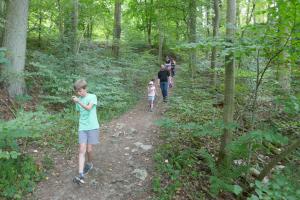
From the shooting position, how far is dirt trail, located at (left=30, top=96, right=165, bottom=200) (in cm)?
504

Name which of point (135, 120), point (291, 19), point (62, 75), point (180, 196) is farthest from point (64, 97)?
point (291, 19)

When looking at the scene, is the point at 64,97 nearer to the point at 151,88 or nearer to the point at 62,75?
the point at 62,75

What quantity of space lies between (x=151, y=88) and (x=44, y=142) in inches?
197

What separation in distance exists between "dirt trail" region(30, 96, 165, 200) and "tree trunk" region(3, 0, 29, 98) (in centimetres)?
352

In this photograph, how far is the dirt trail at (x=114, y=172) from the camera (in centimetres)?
504

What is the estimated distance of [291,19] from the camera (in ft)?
13.6

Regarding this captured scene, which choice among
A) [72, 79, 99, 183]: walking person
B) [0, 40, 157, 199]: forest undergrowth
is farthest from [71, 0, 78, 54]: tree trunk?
[72, 79, 99, 183]: walking person

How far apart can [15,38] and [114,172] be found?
20.2ft

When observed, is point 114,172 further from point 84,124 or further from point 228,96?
point 228,96

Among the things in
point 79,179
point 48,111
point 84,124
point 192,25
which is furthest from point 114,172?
point 192,25

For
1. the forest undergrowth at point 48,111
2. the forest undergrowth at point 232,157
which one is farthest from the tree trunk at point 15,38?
the forest undergrowth at point 232,157

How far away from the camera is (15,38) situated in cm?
904

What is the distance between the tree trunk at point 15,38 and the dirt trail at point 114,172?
3.52m

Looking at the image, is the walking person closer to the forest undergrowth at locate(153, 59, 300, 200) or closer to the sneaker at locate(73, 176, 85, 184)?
the sneaker at locate(73, 176, 85, 184)
